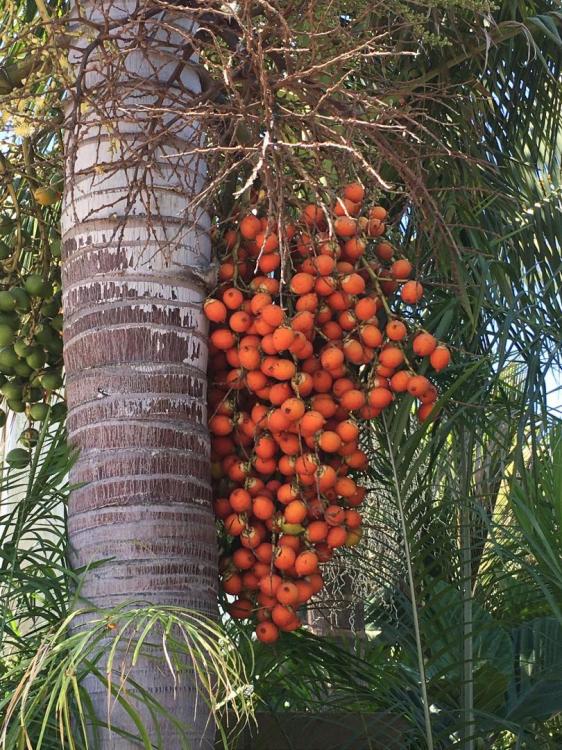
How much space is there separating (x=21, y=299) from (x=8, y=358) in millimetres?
145

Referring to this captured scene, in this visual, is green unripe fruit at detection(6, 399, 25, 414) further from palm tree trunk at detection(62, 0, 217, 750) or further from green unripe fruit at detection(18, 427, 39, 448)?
palm tree trunk at detection(62, 0, 217, 750)

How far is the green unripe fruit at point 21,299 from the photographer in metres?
2.52

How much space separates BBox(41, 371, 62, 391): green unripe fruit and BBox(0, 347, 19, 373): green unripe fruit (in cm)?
8

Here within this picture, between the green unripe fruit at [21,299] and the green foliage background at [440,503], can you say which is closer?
the green foliage background at [440,503]

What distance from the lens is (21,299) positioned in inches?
99.2

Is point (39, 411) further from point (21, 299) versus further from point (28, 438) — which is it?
point (21, 299)

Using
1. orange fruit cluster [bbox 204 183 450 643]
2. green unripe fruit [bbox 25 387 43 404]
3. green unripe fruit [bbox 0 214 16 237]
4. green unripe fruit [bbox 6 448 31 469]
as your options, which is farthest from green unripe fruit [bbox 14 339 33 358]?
orange fruit cluster [bbox 204 183 450 643]

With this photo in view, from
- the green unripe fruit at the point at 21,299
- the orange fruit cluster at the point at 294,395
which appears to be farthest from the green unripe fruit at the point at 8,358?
the orange fruit cluster at the point at 294,395

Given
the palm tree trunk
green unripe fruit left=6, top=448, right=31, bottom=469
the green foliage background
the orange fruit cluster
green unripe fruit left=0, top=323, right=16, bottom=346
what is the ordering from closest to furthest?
1. the palm tree trunk
2. the orange fruit cluster
3. the green foliage background
4. green unripe fruit left=6, top=448, right=31, bottom=469
5. green unripe fruit left=0, top=323, right=16, bottom=346

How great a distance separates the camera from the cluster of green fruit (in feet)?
8.25

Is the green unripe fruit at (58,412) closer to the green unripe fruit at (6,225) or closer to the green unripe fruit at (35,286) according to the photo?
the green unripe fruit at (35,286)

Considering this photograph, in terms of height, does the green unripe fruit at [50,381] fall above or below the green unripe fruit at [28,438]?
above

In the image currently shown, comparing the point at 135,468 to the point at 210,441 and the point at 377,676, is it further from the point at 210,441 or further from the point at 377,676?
the point at 377,676

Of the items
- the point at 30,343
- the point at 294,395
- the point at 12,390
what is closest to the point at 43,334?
the point at 30,343
